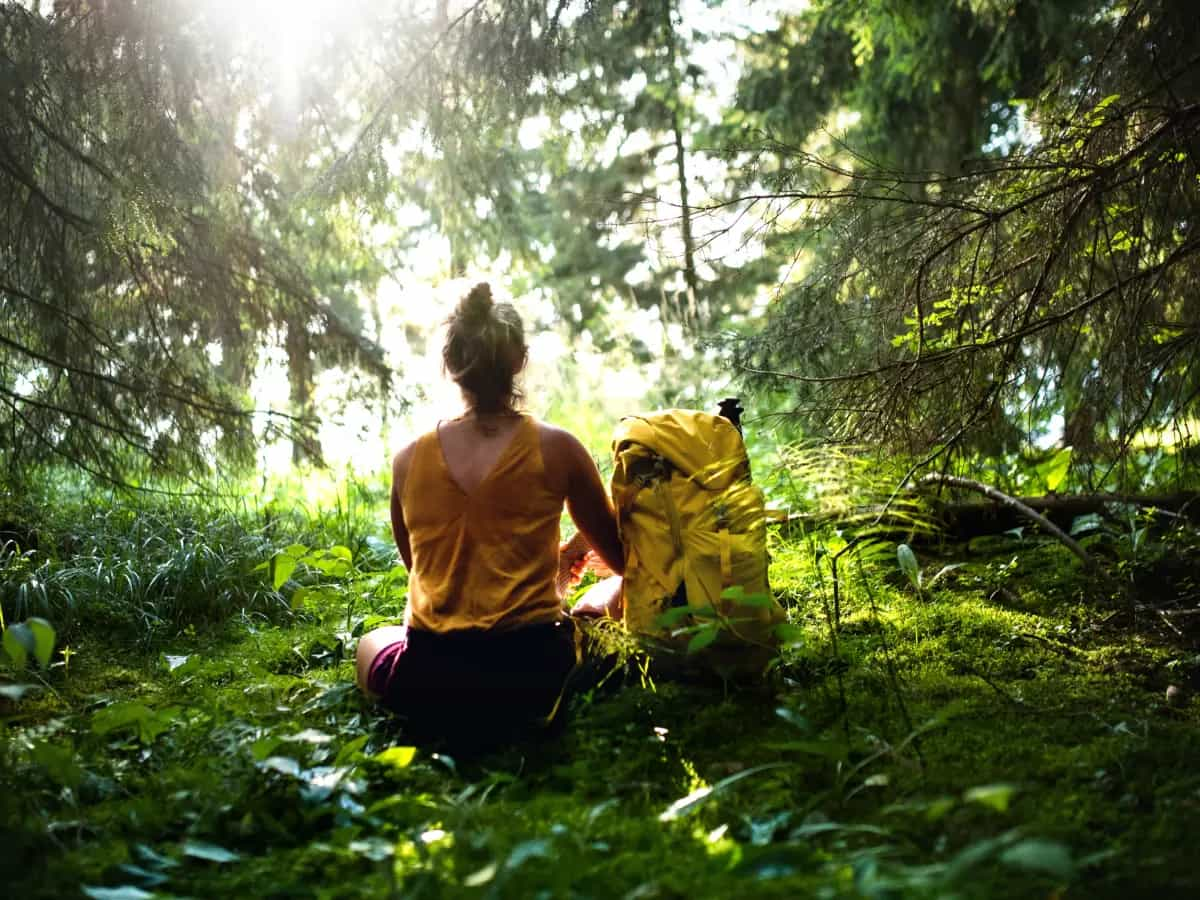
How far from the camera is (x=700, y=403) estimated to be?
8680mm

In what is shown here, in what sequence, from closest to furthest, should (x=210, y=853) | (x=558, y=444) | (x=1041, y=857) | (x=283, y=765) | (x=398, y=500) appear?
(x=1041, y=857)
(x=210, y=853)
(x=283, y=765)
(x=558, y=444)
(x=398, y=500)

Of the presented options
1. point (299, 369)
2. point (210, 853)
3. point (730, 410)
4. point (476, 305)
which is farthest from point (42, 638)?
point (299, 369)

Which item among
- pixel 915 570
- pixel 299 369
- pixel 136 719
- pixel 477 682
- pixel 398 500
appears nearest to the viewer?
pixel 136 719

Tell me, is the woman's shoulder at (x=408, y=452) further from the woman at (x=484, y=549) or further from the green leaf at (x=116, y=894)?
the green leaf at (x=116, y=894)

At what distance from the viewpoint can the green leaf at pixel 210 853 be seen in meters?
2.09

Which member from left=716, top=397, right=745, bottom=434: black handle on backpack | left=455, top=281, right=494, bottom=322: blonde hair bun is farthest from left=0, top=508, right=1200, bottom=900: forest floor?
left=455, top=281, right=494, bottom=322: blonde hair bun

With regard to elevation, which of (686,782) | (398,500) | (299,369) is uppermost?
(299,369)

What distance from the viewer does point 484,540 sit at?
3.02m

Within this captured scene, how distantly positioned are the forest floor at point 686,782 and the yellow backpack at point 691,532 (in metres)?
0.23

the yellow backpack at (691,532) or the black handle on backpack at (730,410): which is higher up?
the black handle on backpack at (730,410)

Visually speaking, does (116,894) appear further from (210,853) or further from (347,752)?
(347,752)

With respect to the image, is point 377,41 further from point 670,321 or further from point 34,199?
point 670,321

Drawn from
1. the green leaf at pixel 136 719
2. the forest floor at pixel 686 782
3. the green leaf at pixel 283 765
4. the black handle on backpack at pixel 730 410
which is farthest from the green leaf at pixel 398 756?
the black handle on backpack at pixel 730 410

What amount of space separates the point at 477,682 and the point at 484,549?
41cm
